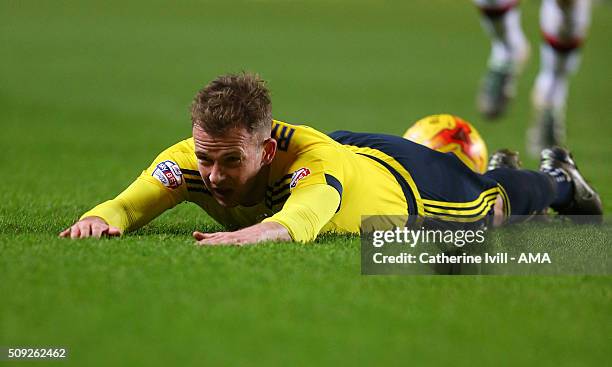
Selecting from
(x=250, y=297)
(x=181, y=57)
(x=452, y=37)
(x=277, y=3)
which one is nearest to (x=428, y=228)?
(x=250, y=297)

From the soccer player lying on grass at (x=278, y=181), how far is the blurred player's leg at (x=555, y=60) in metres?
3.84

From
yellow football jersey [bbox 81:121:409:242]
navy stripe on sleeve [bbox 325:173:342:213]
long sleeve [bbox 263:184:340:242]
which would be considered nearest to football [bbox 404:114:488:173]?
yellow football jersey [bbox 81:121:409:242]

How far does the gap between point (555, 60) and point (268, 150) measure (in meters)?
5.34

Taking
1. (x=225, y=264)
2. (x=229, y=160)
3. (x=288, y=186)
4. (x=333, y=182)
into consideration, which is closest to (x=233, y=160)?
(x=229, y=160)

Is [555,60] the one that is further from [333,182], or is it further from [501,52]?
[333,182]

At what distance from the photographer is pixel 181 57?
59.6ft

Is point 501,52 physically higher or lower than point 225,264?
higher

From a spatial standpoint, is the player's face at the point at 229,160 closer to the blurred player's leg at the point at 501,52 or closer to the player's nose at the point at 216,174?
the player's nose at the point at 216,174

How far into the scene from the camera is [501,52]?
29.8 ft

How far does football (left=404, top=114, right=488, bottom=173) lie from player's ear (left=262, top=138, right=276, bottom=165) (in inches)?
71.6

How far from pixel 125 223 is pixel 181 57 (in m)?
14.2

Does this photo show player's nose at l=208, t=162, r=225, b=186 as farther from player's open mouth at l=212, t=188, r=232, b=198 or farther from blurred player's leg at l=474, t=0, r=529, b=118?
blurred player's leg at l=474, t=0, r=529, b=118

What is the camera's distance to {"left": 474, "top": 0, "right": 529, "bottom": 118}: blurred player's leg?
886cm

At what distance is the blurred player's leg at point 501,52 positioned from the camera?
8.86 m
